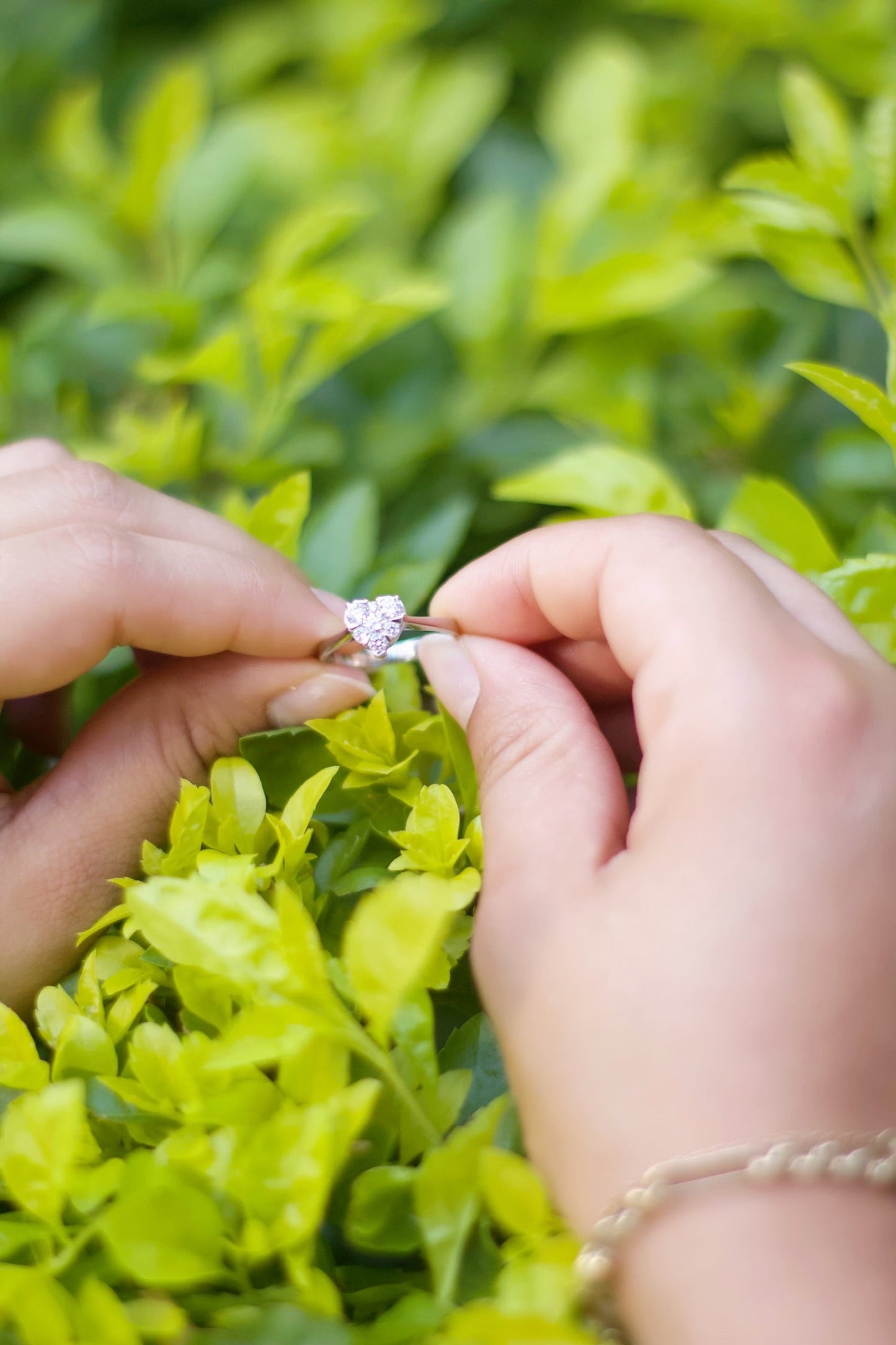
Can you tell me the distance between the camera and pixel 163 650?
72cm

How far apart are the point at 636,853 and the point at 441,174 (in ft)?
3.30

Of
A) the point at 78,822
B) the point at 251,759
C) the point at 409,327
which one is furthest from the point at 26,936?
the point at 409,327

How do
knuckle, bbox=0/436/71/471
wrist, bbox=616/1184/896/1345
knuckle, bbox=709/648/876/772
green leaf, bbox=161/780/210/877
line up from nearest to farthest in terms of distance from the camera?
1. wrist, bbox=616/1184/896/1345
2. knuckle, bbox=709/648/876/772
3. green leaf, bbox=161/780/210/877
4. knuckle, bbox=0/436/71/471

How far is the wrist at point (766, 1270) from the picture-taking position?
1.32 ft

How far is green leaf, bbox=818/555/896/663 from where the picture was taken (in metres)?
0.67

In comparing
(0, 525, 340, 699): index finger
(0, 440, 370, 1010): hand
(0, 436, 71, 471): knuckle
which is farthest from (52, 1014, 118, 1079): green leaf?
(0, 436, 71, 471): knuckle

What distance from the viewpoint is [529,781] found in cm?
60

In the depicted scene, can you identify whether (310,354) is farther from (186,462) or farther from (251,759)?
(251,759)

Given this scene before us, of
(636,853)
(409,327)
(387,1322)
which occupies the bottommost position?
(387,1322)

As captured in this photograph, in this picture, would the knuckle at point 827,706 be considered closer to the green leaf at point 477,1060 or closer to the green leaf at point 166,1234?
the green leaf at point 477,1060

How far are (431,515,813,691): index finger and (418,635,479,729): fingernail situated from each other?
2 centimetres

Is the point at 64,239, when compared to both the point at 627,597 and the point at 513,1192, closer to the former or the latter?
the point at 627,597

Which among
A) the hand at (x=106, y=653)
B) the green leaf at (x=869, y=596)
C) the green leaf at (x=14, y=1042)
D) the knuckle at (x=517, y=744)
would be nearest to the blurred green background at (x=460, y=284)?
the green leaf at (x=869, y=596)

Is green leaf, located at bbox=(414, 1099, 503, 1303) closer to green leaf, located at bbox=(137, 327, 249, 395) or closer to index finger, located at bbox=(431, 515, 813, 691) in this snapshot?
index finger, located at bbox=(431, 515, 813, 691)
